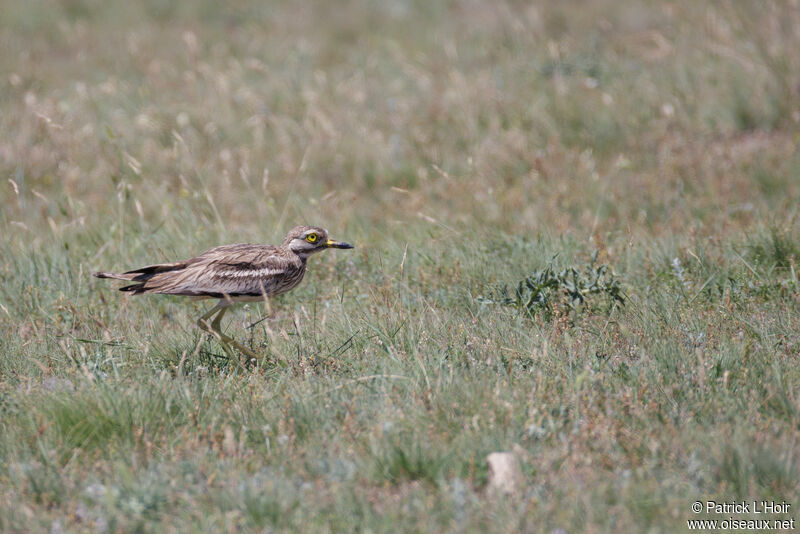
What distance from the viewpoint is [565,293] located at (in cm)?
571

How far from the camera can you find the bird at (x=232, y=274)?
5.52m

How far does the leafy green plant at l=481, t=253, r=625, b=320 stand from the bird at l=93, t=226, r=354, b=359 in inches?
51.3

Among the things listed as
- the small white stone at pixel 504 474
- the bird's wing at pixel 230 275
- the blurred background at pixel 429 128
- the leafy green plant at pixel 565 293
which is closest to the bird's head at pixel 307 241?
the bird's wing at pixel 230 275

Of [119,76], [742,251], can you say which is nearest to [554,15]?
[119,76]

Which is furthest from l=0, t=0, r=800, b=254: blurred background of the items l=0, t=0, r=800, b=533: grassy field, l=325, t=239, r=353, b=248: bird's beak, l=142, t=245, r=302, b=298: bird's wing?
l=142, t=245, r=302, b=298: bird's wing

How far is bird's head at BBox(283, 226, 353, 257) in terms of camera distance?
233 inches

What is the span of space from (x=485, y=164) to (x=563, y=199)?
1.14m

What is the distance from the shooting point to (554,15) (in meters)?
12.9

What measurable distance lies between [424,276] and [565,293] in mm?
1173

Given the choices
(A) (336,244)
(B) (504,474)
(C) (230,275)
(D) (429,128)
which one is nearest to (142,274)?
(C) (230,275)

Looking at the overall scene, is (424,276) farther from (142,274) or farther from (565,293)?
(142,274)

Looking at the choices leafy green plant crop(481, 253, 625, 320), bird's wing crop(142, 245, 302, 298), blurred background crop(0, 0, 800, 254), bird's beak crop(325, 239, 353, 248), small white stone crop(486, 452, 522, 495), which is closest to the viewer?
small white stone crop(486, 452, 522, 495)

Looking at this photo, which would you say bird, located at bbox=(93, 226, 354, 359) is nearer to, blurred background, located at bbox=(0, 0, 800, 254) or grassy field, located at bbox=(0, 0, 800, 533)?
grassy field, located at bbox=(0, 0, 800, 533)

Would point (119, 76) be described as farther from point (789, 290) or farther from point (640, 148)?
point (789, 290)
